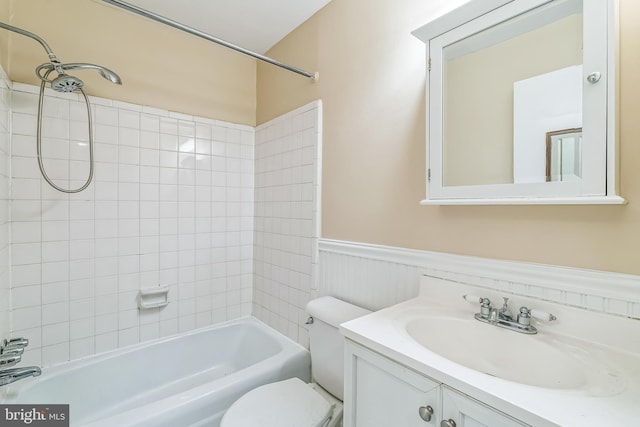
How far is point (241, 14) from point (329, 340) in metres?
2.03

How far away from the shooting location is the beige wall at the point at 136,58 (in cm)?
159

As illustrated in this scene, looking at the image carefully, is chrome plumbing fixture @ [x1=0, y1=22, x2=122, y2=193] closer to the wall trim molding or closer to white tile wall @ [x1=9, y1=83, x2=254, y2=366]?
white tile wall @ [x1=9, y1=83, x2=254, y2=366]

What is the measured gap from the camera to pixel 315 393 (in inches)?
53.4

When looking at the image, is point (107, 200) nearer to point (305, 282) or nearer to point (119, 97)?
point (119, 97)

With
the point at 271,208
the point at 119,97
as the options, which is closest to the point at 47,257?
the point at 119,97

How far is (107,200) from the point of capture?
1.80m

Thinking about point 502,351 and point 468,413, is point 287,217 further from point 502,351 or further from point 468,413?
point 468,413

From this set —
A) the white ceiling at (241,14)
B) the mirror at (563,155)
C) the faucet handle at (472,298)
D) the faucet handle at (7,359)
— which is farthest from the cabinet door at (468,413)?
the white ceiling at (241,14)

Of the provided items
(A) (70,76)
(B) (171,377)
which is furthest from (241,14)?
(B) (171,377)

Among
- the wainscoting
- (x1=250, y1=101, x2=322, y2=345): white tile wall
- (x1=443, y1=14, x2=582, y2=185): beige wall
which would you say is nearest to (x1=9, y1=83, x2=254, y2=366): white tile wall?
(x1=250, y1=101, x2=322, y2=345): white tile wall

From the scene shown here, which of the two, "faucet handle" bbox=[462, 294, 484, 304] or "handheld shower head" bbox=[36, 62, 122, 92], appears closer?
"faucet handle" bbox=[462, 294, 484, 304]

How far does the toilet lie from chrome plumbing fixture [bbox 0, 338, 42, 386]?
850 millimetres

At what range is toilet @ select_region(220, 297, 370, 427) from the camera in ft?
3.85

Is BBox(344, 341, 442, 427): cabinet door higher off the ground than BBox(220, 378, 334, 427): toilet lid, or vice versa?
BBox(344, 341, 442, 427): cabinet door
